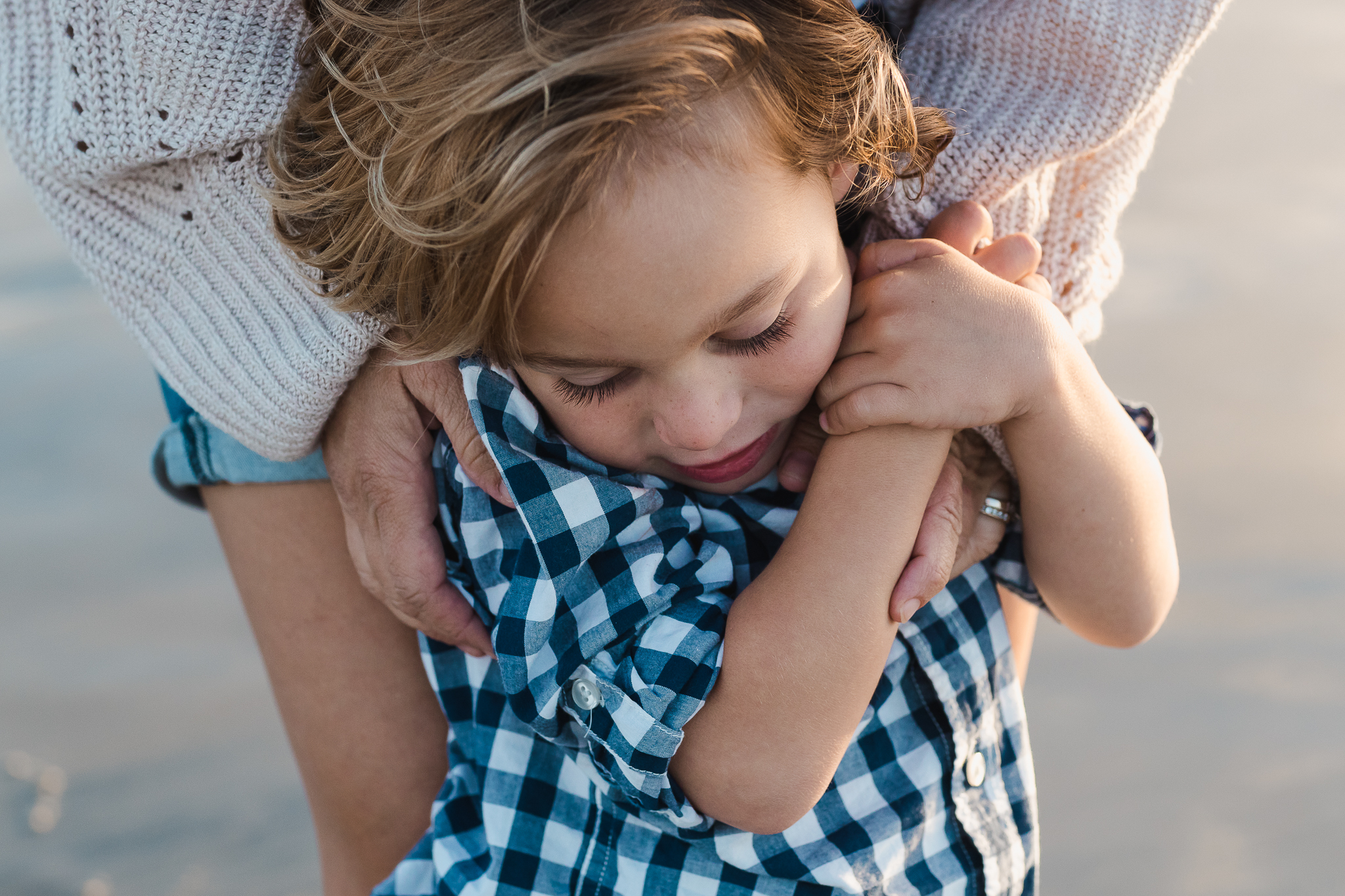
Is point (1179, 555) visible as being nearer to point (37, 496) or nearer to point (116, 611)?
point (116, 611)

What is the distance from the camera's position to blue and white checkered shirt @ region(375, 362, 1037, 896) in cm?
100

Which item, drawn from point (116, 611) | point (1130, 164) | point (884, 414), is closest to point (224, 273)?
point (884, 414)

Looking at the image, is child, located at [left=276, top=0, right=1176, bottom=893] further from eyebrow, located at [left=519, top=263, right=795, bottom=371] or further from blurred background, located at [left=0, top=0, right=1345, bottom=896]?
blurred background, located at [left=0, top=0, right=1345, bottom=896]

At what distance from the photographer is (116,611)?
2.24 m

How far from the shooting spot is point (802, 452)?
1.12 m

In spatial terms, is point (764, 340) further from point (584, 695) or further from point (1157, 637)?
point (1157, 637)

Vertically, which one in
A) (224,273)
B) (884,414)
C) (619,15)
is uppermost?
(619,15)

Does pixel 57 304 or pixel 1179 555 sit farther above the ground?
pixel 57 304

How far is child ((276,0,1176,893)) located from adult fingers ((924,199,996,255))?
0.12ft

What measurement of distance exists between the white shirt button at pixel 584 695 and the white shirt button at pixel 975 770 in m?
0.43

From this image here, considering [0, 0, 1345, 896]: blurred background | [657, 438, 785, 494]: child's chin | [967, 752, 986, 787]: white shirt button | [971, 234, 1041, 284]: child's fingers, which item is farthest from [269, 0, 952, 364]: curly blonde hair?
[0, 0, 1345, 896]: blurred background

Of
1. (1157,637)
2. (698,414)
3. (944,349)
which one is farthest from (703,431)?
(1157,637)

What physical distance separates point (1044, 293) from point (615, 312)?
0.48 meters

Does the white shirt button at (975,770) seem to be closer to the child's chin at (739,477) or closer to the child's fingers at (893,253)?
the child's chin at (739,477)
